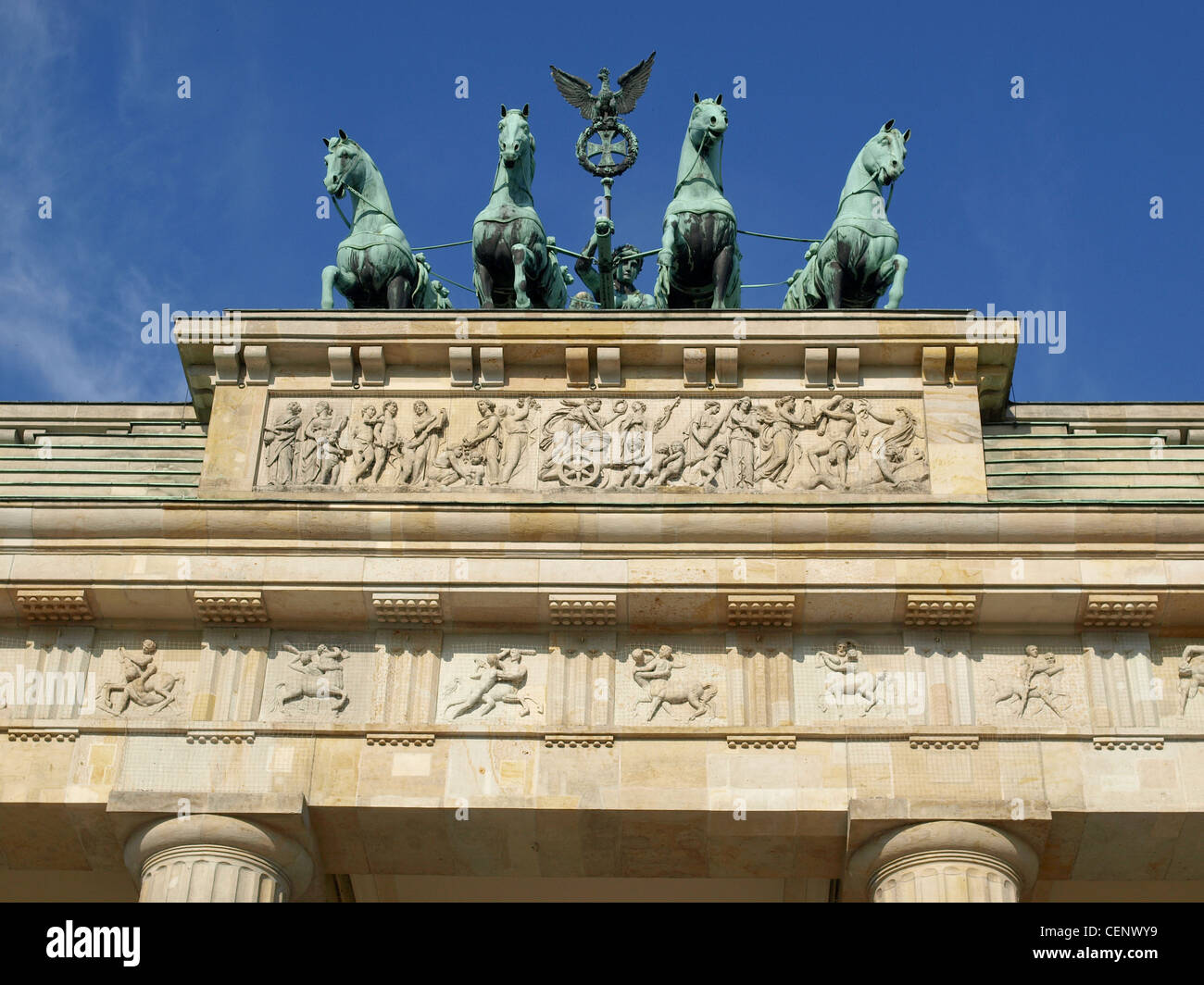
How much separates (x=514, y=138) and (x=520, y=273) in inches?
69.9

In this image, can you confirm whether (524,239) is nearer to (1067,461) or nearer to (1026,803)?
(1067,461)

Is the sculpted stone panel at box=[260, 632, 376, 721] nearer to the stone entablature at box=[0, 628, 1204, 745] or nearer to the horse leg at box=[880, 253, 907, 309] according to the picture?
the stone entablature at box=[0, 628, 1204, 745]

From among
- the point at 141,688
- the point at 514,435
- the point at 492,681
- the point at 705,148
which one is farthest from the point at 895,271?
the point at 141,688

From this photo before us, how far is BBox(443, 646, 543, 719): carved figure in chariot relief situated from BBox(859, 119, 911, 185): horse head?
24.5 ft

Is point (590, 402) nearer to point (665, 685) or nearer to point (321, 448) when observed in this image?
point (321, 448)

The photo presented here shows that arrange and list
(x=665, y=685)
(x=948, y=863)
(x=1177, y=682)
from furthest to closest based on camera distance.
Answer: (x=665, y=685)
(x=1177, y=682)
(x=948, y=863)

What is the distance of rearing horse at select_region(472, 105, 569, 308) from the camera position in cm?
2350

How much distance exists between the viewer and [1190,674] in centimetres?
1942

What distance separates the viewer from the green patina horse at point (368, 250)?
23406mm

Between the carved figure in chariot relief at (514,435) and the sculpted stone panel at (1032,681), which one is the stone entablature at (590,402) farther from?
the sculpted stone panel at (1032,681)

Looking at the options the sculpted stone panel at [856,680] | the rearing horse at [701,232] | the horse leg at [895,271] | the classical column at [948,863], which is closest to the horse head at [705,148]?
the rearing horse at [701,232]

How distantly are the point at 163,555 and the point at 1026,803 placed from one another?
330 inches

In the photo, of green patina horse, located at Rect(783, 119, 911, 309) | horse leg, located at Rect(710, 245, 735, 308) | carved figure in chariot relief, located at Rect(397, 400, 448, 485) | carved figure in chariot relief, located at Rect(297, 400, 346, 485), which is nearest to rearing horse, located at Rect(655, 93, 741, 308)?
horse leg, located at Rect(710, 245, 735, 308)
